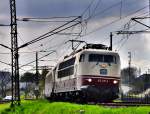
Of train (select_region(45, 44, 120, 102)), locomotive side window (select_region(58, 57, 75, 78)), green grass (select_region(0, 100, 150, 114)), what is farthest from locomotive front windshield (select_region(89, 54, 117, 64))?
green grass (select_region(0, 100, 150, 114))

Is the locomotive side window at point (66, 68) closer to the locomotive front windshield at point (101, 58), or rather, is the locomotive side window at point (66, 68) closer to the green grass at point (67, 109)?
the locomotive front windshield at point (101, 58)

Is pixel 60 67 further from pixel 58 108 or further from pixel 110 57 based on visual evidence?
pixel 58 108

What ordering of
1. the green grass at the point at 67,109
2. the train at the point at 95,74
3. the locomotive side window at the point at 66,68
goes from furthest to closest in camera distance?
the locomotive side window at the point at 66,68, the train at the point at 95,74, the green grass at the point at 67,109

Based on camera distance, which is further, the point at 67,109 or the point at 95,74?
the point at 95,74

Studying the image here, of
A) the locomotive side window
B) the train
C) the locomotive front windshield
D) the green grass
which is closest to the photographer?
the green grass

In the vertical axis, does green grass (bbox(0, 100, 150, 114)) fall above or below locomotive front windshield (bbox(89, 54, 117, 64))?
below

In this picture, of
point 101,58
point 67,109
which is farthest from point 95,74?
→ point 67,109

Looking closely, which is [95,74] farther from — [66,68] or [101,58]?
[66,68]

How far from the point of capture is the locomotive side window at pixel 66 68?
4050 centimetres

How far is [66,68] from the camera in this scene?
42.9 meters

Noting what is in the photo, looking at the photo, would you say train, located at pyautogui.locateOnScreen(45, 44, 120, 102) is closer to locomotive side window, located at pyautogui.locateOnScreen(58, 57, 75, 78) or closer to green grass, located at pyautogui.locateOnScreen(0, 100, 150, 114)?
locomotive side window, located at pyautogui.locateOnScreen(58, 57, 75, 78)

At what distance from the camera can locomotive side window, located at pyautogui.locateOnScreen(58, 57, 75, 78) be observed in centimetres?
4050

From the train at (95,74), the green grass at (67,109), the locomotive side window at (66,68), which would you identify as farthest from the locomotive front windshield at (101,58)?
the green grass at (67,109)

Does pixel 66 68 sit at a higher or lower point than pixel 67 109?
higher
